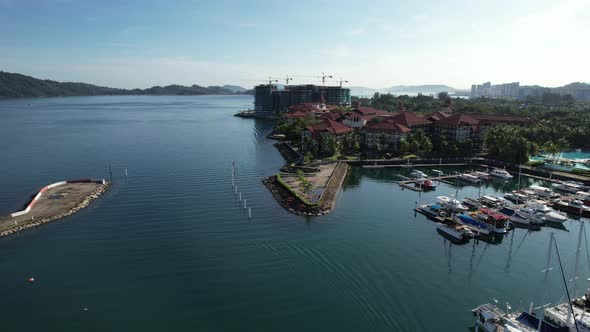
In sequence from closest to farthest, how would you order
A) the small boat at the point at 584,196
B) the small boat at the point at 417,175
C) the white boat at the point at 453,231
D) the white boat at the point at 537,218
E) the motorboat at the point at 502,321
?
the motorboat at the point at 502,321
the white boat at the point at 453,231
the white boat at the point at 537,218
the small boat at the point at 584,196
the small boat at the point at 417,175

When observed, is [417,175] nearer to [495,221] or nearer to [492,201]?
[492,201]

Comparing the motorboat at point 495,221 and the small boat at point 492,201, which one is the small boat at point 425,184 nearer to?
the small boat at point 492,201

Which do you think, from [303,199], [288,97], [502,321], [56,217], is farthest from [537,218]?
[288,97]

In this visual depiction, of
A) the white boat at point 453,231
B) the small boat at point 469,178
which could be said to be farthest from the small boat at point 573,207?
the white boat at point 453,231

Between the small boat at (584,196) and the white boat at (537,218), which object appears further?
the small boat at (584,196)

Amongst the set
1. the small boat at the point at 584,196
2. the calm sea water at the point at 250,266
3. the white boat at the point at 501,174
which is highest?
the white boat at the point at 501,174

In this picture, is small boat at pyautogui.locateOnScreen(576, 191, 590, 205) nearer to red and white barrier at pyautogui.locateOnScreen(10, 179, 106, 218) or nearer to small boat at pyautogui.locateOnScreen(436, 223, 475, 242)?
small boat at pyautogui.locateOnScreen(436, 223, 475, 242)
